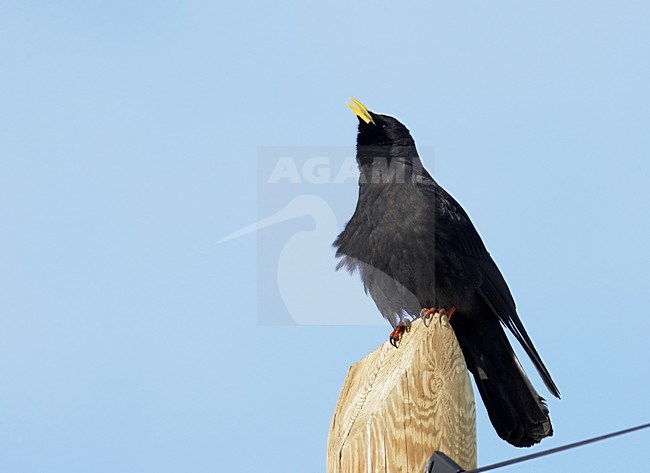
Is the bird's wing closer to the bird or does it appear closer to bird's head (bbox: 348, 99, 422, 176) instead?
the bird

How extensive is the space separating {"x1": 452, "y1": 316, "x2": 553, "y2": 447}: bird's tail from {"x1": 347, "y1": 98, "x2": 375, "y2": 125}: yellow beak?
160cm

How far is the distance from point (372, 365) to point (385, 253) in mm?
1938

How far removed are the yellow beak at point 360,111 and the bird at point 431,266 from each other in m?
0.60

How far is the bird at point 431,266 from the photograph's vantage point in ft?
15.4

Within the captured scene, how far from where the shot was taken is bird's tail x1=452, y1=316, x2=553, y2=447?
4102 mm

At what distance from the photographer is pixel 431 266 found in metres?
4.85

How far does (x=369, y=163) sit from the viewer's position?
5.55 metres

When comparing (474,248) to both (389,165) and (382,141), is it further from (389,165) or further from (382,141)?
(382,141)

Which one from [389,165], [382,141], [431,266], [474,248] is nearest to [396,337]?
[431,266]

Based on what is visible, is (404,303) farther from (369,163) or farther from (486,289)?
(369,163)

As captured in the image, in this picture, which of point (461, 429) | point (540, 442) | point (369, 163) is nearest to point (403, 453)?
point (461, 429)

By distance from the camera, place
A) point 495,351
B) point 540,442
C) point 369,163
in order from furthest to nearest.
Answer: point 369,163, point 495,351, point 540,442

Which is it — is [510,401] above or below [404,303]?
below

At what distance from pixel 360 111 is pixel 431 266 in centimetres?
143
